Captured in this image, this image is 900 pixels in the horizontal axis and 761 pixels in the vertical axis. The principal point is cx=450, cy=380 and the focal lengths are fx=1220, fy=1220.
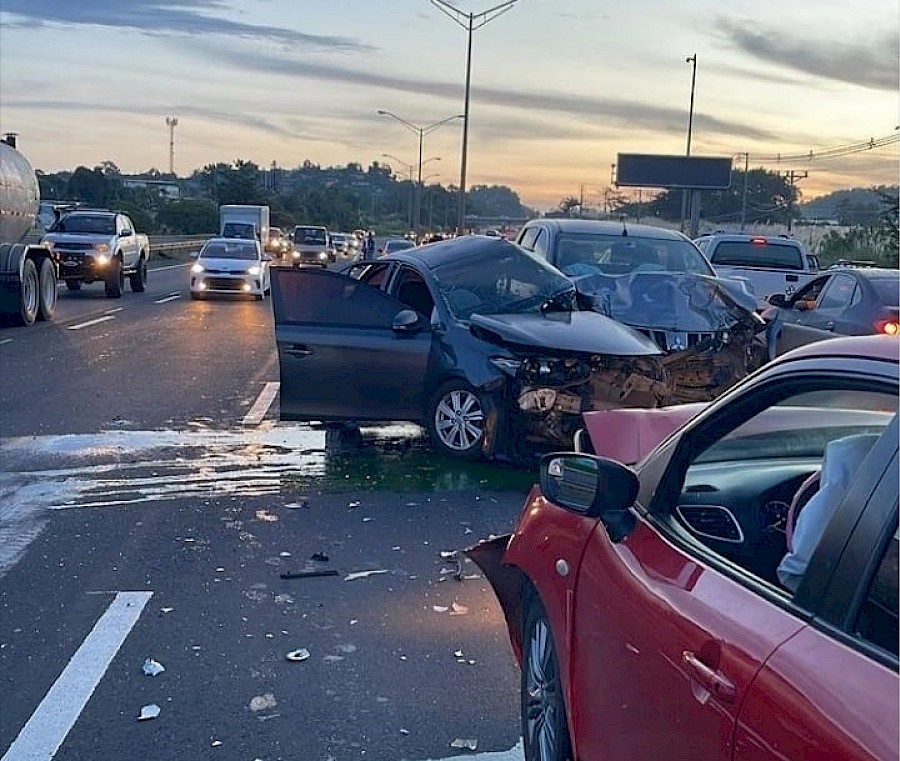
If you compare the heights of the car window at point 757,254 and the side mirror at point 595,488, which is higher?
the side mirror at point 595,488

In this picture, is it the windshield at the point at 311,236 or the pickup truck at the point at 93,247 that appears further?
Answer: the windshield at the point at 311,236

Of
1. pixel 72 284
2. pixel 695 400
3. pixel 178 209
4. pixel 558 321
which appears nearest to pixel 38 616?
pixel 558 321

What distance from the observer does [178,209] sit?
81.5 metres

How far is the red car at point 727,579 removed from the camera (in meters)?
2.29

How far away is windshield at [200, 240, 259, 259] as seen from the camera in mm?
30078

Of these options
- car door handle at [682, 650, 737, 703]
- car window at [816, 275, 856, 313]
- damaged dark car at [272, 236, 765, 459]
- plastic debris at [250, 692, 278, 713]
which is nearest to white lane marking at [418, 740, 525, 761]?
plastic debris at [250, 692, 278, 713]

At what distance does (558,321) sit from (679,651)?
6.96m

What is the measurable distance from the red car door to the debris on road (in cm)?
327

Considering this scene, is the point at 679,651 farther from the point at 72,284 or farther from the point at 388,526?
the point at 72,284

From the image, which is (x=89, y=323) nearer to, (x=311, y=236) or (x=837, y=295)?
(x=837, y=295)

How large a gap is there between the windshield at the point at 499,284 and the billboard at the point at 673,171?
167 feet

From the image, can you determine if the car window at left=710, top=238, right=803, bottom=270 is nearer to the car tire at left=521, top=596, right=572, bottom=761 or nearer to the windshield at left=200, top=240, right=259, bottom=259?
the windshield at left=200, top=240, right=259, bottom=259

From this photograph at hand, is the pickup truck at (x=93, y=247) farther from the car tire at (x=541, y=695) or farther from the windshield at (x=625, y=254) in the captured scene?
the car tire at (x=541, y=695)

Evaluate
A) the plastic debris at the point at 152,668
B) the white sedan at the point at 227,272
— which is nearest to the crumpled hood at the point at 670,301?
the plastic debris at the point at 152,668
